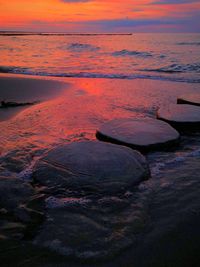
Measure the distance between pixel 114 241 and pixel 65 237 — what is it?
0.23 metres

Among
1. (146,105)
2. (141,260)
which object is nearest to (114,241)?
(141,260)

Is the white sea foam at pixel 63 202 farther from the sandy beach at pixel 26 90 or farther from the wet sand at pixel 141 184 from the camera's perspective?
the sandy beach at pixel 26 90

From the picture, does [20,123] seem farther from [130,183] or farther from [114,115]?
[130,183]

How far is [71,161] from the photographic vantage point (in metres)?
2.16

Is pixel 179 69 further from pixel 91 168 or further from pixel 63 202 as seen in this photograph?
pixel 63 202

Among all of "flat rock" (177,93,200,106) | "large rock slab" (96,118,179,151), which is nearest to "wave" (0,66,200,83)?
"flat rock" (177,93,200,106)

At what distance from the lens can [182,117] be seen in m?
3.38

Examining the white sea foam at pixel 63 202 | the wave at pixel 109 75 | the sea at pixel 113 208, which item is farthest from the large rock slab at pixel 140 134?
the wave at pixel 109 75

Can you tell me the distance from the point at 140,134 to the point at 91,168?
869 millimetres

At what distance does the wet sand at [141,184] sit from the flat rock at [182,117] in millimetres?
250

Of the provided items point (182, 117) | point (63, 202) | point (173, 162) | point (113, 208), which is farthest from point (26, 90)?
point (113, 208)

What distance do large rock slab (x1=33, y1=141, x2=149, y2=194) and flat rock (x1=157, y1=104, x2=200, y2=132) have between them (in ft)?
3.72

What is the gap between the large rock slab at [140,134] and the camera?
2.63 meters

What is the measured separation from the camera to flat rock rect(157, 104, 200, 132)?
10.7ft
